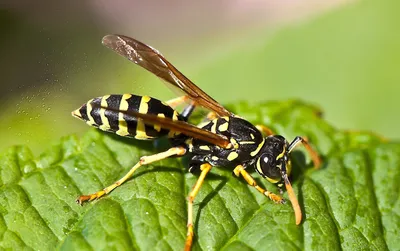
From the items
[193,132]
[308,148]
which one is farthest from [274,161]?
[193,132]

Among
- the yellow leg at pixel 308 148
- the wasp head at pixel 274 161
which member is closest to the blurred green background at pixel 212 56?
the wasp head at pixel 274 161

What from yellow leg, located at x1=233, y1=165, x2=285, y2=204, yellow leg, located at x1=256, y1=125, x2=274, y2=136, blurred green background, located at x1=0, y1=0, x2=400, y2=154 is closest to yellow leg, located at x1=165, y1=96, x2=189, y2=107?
blurred green background, located at x1=0, y1=0, x2=400, y2=154

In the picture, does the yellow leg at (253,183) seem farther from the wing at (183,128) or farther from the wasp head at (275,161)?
the wing at (183,128)

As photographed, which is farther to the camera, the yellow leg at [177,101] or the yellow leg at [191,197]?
the yellow leg at [177,101]

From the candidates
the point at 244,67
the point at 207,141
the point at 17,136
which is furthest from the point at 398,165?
the point at 244,67

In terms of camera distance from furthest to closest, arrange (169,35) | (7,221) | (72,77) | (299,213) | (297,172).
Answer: (169,35), (297,172), (72,77), (299,213), (7,221)

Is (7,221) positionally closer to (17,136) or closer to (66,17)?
(17,136)
